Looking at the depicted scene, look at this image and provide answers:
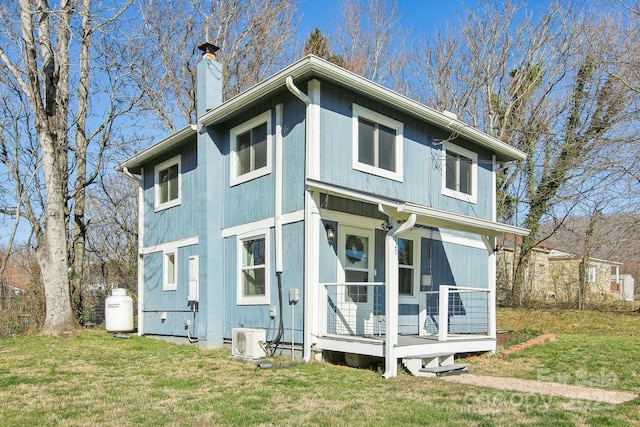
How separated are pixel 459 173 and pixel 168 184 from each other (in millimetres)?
6572

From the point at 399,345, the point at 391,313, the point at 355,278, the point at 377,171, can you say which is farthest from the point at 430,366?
the point at 377,171

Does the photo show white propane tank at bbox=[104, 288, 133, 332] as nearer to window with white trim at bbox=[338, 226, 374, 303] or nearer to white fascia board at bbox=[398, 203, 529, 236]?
window with white trim at bbox=[338, 226, 374, 303]

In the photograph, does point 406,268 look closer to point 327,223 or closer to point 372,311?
point 372,311

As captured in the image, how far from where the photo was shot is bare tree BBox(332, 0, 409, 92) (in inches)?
909

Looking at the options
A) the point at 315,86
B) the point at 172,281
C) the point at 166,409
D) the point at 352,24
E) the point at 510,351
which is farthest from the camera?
the point at 352,24

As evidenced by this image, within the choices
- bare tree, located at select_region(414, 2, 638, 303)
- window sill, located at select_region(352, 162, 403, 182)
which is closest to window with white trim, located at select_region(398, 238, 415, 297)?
window sill, located at select_region(352, 162, 403, 182)

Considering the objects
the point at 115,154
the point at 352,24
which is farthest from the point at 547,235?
the point at 115,154

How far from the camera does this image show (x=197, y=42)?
2009 centimetres

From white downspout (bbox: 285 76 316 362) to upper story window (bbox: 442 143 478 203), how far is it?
12.0 ft

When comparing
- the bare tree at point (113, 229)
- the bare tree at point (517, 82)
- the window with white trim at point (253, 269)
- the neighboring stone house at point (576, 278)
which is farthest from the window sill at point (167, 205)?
the neighboring stone house at point (576, 278)

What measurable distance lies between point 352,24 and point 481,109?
7120 millimetres

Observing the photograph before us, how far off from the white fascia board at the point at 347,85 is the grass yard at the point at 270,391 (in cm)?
429

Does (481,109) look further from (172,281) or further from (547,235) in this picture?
(172,281)

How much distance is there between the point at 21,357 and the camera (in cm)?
888
